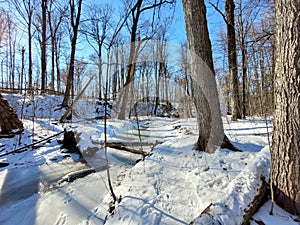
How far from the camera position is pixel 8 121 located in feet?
14.7

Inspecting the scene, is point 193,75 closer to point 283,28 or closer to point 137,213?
point 283,28

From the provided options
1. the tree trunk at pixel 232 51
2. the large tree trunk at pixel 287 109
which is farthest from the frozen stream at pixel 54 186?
the tree trunk at pixel 232 51

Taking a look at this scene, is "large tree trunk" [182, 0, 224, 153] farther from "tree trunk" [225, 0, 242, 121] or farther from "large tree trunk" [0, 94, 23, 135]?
"large tree trunk" [0, 94, 23, 135]

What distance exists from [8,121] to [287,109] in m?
5.76

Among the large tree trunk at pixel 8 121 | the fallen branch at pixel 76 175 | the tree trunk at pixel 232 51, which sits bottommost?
the fallen branch at pixel 76 175

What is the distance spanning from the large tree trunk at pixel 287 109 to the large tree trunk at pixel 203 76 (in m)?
1.04

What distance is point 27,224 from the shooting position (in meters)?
1.64

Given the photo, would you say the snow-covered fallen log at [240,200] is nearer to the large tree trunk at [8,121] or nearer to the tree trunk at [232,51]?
the tree trunk at [232,51]

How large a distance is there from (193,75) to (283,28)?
1310mm

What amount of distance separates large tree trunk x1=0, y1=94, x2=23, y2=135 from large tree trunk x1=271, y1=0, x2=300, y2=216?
528cm

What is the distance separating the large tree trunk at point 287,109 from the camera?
1327mm

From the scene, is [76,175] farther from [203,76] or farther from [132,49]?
[132,49]

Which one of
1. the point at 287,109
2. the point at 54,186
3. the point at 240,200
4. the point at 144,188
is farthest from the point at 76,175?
the point at 287,109

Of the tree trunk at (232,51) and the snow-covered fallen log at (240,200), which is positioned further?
the tree trunk at (232,51)
